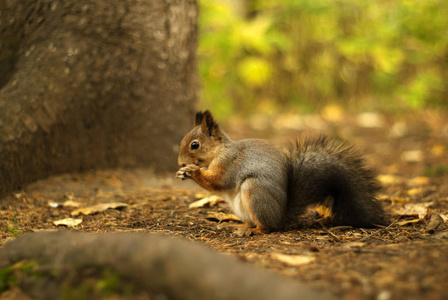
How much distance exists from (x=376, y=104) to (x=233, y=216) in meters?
5.94

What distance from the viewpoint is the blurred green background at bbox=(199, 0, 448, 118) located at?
23.7 ft

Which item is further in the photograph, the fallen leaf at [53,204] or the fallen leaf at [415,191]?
the fallen leaf at [415,191]

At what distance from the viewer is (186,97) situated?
4.01 m

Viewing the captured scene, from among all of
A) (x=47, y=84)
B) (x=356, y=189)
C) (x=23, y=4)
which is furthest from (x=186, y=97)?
(x=356, y=189)

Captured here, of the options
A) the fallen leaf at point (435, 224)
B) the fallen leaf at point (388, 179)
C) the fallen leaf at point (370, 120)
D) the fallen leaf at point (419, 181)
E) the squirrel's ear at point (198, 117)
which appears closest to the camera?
the fallen leaf at point (435, 224)

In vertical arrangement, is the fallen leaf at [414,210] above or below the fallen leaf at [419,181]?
below

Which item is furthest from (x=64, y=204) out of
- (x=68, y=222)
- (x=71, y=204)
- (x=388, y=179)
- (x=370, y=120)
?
(x=370, y=120)

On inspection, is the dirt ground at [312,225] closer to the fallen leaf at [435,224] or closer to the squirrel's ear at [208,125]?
the fallen leaf at [435,224]

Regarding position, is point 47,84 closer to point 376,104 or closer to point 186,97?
point 186,97

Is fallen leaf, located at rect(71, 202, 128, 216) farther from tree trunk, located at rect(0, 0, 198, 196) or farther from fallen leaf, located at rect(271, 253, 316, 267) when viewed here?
fallen leaf, located at rect(271, 253, 316, 267)

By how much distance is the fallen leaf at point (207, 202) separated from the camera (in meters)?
3.29

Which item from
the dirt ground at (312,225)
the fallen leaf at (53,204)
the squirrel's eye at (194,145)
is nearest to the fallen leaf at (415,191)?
the dirt ground at (312,225)

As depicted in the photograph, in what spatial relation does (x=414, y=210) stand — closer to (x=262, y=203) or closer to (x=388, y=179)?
(x=262, y=203)

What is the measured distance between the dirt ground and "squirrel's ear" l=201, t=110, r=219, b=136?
601 millimetres
